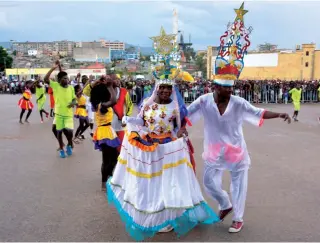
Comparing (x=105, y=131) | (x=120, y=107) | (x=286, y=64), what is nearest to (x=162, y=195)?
(x=105, y=131)

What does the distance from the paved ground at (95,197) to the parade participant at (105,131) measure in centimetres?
40

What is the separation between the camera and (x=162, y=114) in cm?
473

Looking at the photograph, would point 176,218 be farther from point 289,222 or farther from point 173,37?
point 173,37

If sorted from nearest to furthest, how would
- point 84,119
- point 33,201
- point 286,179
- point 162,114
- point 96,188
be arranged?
point 162,114, point 33,201, point 96,188, point 286,179, point 84,119

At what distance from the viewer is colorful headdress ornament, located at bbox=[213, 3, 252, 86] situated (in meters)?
4.71

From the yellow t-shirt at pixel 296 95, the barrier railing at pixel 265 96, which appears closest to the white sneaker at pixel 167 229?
the yellow t-shirt at pixel 296 95

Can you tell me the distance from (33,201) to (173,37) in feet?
10.1

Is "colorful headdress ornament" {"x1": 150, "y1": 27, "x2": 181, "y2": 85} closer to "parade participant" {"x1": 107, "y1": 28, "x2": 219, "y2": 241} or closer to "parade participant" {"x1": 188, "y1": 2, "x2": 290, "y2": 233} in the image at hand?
"parade participant" {"x1": 107, "y1": 28, "x2": 219, "y2": 241}

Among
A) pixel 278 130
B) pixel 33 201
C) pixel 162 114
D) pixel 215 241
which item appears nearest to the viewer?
pixel 215 241

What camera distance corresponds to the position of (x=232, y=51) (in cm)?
478

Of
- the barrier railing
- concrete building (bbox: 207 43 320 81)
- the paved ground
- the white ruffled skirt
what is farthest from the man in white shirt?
concrete building (bbox: 207 43 320 81)

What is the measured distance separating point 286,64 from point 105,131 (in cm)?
5386

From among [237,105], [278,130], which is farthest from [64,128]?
[278,130]

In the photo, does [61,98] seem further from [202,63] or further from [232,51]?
[202,63]
